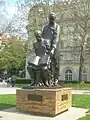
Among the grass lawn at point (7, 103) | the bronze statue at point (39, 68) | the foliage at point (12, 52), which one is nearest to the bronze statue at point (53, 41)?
the bronze statue at point (39, 68)

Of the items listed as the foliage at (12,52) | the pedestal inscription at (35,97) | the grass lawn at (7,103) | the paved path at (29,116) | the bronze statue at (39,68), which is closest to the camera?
the paved path at (29,116)

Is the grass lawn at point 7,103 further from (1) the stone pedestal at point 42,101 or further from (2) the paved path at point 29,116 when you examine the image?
(1) the stone pedestal at point 42,101

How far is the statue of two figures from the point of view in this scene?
1181 cm

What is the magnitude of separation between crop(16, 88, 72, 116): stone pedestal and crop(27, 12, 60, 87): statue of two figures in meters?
0.52

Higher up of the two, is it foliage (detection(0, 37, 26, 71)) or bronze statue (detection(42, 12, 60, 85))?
foliage (detection(0, 37, 26, 71))

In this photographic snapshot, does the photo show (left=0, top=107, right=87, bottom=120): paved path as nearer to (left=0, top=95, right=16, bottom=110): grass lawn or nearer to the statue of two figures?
the statue of two figures

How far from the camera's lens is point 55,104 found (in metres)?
11.1

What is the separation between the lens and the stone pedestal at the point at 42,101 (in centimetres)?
1109

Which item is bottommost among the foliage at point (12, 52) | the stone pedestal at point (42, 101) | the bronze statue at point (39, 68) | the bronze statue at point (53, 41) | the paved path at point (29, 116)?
the paved path at point (29, 116)

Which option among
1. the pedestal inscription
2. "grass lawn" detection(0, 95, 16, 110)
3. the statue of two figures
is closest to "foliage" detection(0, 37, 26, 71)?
"grass lawn" detection(0, 95, 16, 110)

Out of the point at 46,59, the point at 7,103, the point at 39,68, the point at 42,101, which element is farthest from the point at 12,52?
the point at 42,101

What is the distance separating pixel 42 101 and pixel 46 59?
164 centimetres

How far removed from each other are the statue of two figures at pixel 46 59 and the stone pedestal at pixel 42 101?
1.70 ft

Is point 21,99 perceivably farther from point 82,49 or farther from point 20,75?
point 20,75
